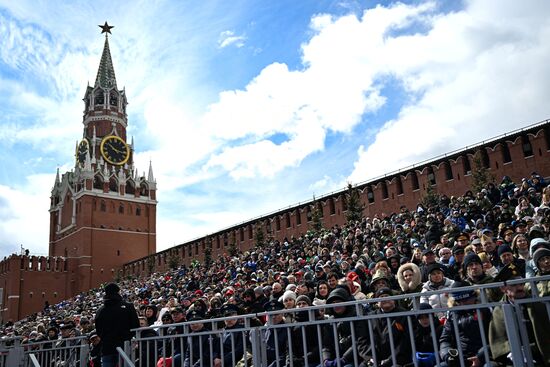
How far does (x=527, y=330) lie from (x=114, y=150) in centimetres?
6985

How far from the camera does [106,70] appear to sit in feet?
245

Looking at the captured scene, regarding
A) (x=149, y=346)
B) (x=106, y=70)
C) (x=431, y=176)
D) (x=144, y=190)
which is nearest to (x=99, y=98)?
(x=106, y=70)

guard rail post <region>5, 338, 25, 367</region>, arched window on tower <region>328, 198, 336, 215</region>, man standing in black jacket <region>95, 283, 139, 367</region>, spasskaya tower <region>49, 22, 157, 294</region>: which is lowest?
guard rail post <region>5, 338, 25, 367</region>

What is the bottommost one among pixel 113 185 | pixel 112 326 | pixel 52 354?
pixel 52 354

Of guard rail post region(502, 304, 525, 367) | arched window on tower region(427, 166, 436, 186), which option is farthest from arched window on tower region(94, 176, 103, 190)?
guard rail post region(502, 304, 525, 367)

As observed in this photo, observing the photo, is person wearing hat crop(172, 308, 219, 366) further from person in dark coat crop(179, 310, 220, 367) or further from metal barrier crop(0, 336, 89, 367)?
metal barrier crop(0, 336, 89, 367)

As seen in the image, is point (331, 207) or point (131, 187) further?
point (131, 187)

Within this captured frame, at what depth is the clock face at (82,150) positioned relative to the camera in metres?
66.9

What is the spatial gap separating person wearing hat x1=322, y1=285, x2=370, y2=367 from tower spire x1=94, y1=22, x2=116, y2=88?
2949 inches

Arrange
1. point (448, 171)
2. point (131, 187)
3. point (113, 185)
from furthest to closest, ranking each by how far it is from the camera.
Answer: point (131, 187) → point (113, 185) → point (448, 171)

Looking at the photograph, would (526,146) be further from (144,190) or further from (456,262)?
(144,190)

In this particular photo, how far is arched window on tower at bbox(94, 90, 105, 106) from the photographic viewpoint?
71.8 m

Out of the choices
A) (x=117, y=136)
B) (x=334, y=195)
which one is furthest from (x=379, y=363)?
(x=117, y=136)

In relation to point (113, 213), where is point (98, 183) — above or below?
above
